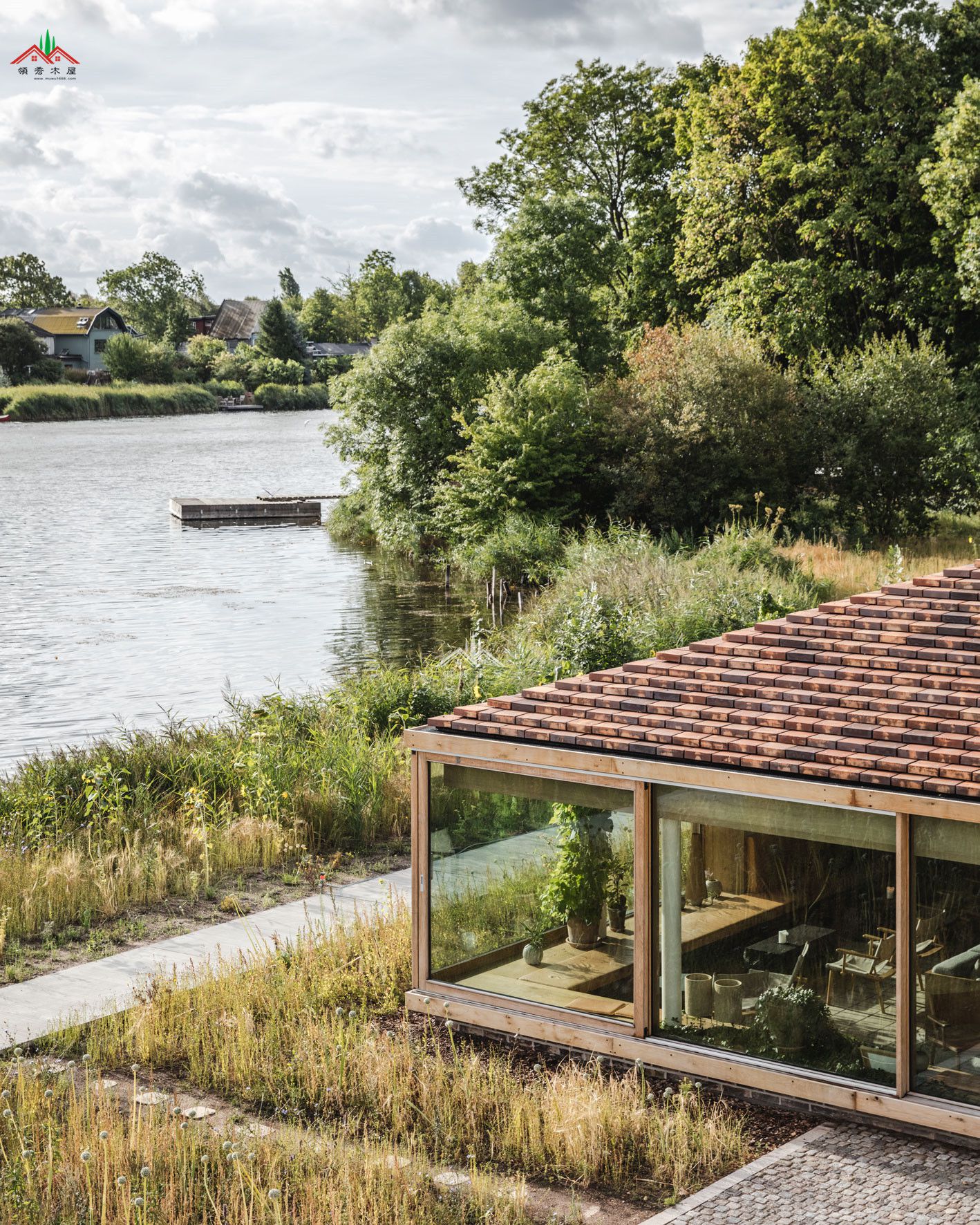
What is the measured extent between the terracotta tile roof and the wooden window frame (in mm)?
112

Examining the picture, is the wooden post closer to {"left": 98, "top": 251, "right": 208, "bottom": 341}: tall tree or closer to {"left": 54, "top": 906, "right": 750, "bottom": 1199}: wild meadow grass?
{"left": 54, "top": 906, "right": 750, "bottom": 1199}: wild meadow grass

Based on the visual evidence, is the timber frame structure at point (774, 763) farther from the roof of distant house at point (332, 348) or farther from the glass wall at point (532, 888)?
the roof of distant house at point (332, 348)

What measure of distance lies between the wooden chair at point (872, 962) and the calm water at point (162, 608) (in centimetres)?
1465

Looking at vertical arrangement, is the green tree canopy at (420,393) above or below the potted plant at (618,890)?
above

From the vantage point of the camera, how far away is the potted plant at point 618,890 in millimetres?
8328

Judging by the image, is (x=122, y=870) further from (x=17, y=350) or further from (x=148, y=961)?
(x=17, y=350)

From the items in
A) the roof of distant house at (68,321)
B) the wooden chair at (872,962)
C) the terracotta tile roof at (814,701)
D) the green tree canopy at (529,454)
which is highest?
the roof of distant house at (68,321)

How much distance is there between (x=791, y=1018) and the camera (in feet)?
25.6

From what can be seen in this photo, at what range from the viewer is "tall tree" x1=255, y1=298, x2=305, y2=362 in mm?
137750

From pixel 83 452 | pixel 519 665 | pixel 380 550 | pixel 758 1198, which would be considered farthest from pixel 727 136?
pixel 83 452

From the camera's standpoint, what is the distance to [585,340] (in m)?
44.4

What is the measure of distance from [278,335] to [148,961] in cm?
13375

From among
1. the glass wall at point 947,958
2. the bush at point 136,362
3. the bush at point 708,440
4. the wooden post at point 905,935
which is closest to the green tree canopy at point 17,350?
the bush at point 136,362

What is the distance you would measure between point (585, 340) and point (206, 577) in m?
14.5
